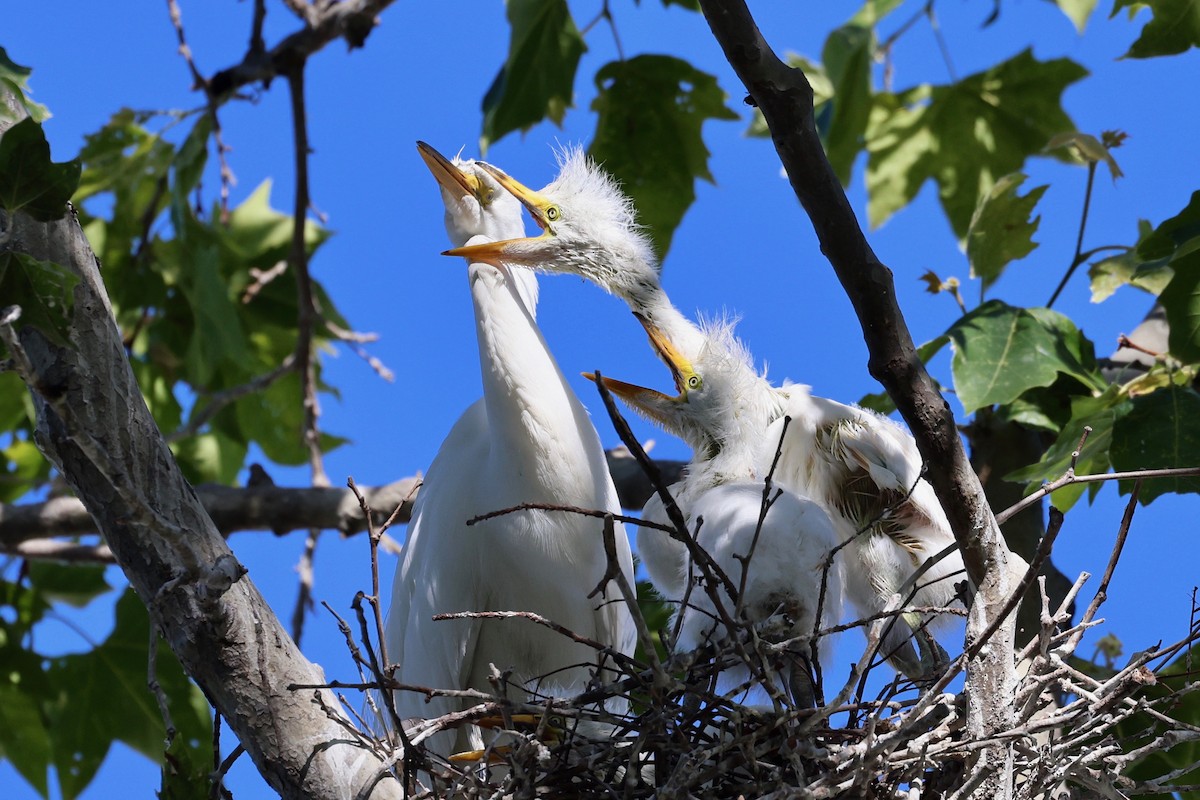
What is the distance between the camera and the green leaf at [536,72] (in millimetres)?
3168

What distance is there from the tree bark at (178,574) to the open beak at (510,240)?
2.72 ft

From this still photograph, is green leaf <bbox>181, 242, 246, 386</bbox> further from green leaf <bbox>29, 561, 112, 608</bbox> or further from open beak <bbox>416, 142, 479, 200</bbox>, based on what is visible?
open beak <bbox>416, 142, 479, 200</bbox>

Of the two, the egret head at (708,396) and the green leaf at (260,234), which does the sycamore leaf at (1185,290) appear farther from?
the green leaf at (260,234)

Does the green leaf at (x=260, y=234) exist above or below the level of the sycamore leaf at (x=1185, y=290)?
above

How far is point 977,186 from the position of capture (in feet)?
12.1

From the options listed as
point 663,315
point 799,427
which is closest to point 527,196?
point 663,315

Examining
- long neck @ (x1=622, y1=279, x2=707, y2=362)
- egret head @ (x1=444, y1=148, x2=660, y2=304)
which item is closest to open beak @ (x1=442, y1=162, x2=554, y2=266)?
egret head @ (x1=444, y1=148, x2=660, y2=304)

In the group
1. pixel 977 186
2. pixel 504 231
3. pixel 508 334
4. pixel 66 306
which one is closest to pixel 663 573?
pixel 508 334

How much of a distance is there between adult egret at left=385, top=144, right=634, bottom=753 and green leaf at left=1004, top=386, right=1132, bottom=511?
2.49ft

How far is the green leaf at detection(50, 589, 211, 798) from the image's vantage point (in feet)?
10.5

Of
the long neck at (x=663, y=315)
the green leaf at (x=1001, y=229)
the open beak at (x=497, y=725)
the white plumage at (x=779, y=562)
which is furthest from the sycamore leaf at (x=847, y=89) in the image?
the open beak at (x=497, y=725)

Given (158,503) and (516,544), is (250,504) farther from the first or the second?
(158,503)

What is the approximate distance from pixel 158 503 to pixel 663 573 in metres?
1.00

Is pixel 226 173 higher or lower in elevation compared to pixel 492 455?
higher
